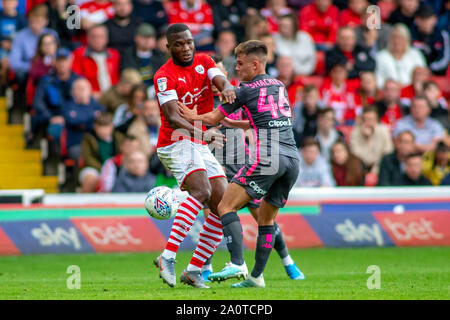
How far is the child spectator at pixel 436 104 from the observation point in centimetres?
1609

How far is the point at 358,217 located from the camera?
1311 centimetres

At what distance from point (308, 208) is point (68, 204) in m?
3.82

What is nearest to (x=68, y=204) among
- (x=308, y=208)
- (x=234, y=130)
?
(x=308, y=208)

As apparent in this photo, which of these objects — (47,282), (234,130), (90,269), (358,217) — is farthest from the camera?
(358,217)

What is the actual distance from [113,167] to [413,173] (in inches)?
201

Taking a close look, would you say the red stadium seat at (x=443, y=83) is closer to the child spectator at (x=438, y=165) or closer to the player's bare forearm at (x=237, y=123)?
the child spectator at (x=438, y=165)

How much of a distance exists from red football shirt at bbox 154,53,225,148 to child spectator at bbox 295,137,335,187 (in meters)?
5.69

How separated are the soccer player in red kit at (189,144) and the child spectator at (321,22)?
930cm

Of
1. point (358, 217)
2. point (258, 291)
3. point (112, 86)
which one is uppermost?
point (112, 86)

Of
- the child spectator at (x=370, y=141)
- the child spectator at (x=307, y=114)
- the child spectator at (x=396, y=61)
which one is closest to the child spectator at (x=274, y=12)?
the child spectator at (x=396, y=61)

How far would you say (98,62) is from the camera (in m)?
15.7

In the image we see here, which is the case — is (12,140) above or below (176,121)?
below

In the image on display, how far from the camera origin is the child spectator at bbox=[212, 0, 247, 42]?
16.5 meters
